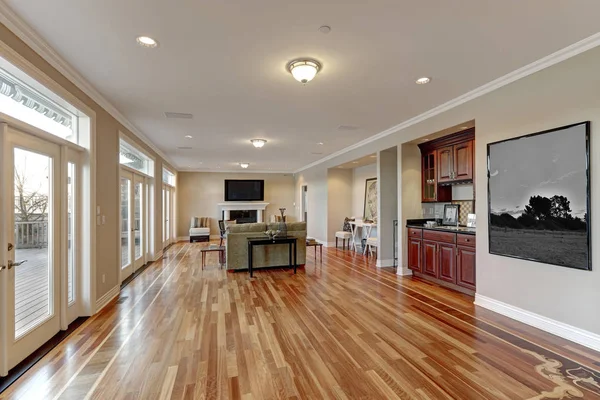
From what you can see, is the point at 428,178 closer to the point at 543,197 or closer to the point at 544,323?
the point at 543,197

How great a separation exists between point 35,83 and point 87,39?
2.03 feet

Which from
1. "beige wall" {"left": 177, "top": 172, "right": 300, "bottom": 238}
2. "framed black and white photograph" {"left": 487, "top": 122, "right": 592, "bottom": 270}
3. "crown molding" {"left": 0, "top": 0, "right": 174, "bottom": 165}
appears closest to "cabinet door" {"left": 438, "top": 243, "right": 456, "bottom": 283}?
"framed black and white photograph" {"left": 487, "top": 122, "right": 592, "bottom": 270}

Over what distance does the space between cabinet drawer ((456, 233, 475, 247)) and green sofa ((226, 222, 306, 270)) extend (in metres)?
3.04

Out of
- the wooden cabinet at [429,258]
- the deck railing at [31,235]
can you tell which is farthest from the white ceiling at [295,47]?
the wooden cabinet at [429,258]

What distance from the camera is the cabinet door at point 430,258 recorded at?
5008 millimetres

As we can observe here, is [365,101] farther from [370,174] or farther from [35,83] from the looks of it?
[370,174]

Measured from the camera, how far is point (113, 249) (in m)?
4.43

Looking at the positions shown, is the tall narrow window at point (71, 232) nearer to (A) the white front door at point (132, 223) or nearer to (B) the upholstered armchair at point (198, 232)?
(A) the white front door at point (132, 223)

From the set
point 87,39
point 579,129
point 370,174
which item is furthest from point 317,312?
point 370,174

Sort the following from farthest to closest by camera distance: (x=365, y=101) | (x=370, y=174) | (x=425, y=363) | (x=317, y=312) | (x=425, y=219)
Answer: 1. (x=370, y=174)
2. (x=425, y=219)
3. (x=365, y=101)
4. (x=317, y=312)
5. (x=425, y=363)

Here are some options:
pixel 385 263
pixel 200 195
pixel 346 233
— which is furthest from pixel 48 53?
pixel 200 195

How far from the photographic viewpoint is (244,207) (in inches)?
484

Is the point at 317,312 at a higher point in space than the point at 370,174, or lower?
lower

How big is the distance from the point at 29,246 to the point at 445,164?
18.7 feet
